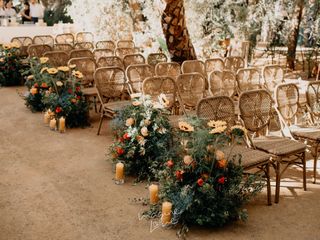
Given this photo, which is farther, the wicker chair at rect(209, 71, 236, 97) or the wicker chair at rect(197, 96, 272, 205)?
the wicker chair at rect(209, 71, 236, 97)

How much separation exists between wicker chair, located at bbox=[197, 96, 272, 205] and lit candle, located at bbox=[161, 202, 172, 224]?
745mm

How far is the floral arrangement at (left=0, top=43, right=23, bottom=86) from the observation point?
8797 mm

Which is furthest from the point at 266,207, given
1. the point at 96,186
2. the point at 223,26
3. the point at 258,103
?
the point at 223,26

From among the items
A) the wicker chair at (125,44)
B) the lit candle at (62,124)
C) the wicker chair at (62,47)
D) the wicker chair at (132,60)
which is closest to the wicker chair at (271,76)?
the wicker chair at (132,60)

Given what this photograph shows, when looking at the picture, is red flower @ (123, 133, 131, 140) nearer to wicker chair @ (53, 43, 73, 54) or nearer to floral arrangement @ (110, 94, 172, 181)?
floral arrangement @ (110, 94, 172, 181)

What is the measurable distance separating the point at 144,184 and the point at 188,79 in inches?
78.5

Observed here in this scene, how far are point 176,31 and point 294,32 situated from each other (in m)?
4.70

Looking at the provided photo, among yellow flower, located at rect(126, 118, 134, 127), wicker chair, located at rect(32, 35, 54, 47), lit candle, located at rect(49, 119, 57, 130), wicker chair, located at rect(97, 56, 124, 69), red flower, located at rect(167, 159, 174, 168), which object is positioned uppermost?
wicker chair, located at rect(32, 35, 54, 47)

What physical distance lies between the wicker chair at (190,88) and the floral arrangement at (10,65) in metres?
4.58

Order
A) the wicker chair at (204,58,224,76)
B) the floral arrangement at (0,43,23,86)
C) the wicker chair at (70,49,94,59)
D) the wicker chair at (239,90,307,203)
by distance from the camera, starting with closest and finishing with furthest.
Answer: the wicker chair at (239,90,307,203), the wicker chair at (204,58,224,76), the wicker chair at (70,49,94,59), the floral arrangement at (0,43,23,86)

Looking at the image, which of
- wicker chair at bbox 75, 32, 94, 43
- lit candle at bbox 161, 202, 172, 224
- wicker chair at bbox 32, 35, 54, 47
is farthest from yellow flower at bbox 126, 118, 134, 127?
wicker chair at bbox 75, 32, 94, 43

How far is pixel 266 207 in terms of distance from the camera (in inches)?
149

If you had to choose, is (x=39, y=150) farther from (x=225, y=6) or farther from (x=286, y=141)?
(x=225, y=6)

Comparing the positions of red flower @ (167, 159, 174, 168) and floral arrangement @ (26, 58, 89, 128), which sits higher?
floral arrangement @ (26, 58, 89, 128)
